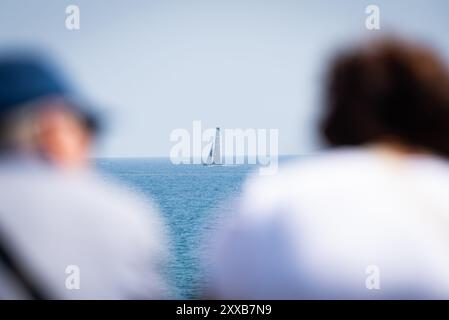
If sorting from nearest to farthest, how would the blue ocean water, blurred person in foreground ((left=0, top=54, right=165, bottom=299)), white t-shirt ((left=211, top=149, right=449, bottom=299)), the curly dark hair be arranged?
white t-shirt ((left=211, top=149, right=449, bottom=299))
the curly dark hair
blurred person in foreground ((left=0, top=54, right=165, bottom=299))
the blue ocean water

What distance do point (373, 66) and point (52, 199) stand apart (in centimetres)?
145

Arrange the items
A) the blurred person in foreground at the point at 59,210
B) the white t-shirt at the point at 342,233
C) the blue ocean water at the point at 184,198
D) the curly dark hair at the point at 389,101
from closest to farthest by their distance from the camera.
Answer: the white t-shirt at the point at 342,233 < the curly dark hair at the point at 389,101 < the blurred person in foreground at the point at 59,210 < the blue ocean water at the point at 184,198

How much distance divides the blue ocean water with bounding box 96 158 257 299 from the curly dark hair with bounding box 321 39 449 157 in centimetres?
53

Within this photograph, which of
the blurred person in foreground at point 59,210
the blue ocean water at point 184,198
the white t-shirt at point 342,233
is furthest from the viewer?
the blue ocean water at point 184,198

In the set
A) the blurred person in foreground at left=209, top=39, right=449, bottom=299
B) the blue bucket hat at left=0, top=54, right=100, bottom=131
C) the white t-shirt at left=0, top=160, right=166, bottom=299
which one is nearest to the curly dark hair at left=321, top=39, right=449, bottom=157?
the blurred person in foreground at left=209, top=39, right=449, bottom=299

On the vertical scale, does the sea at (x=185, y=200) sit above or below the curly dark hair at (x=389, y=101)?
below

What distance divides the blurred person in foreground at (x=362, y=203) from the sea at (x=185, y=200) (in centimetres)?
11

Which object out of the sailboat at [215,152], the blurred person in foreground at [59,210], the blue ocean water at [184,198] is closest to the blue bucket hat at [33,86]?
the blurred person in foreground at [59,210]

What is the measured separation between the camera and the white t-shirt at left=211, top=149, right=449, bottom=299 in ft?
6.25

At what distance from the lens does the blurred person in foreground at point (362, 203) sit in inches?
76.3

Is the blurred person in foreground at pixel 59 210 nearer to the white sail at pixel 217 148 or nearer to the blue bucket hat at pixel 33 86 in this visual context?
the blue bucket hat at pixel 33 86

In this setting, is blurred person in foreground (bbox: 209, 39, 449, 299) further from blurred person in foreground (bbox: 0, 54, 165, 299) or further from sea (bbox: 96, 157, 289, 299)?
blurred person in foreground (bbox: 0, 54, 165, 299)

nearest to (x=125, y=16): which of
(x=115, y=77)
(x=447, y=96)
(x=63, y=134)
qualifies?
(x=115, y=77)

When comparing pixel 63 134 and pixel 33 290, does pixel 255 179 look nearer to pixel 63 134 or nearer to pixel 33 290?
pixel 63 134
